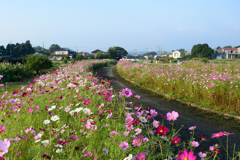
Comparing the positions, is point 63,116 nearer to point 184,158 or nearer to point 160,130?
point 160,130

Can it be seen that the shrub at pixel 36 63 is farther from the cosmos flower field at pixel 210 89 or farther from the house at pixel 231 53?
the house at pixel 231 53

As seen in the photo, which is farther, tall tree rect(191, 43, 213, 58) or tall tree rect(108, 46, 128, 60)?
tall tree rect(108, 46, 128, 60)

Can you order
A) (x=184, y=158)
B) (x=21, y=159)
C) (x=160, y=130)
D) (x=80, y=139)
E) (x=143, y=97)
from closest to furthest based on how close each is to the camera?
(x=184, y=158)
(x=160, y=130)
(x=21, y=159)
(x=80, y=139)
(x=143, y=97)

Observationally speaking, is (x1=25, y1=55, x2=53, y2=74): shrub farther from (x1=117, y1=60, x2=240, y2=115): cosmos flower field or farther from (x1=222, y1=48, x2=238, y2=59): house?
(x1=222, y1=48, x2=238, y2=59): house

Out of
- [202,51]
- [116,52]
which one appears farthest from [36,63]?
[116,52]

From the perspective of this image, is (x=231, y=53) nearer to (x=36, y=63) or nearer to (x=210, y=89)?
(x=36, y=63)

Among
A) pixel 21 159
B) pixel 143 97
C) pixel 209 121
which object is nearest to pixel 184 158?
pixel 21 159

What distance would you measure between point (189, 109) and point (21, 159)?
5.71 m

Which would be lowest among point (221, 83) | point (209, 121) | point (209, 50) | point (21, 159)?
point (209, 121)

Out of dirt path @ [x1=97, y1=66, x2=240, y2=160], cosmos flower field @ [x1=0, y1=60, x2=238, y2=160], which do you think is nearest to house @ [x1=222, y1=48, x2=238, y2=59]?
dirt path @ [x1=97, y1=66, x2=240, y2=160]

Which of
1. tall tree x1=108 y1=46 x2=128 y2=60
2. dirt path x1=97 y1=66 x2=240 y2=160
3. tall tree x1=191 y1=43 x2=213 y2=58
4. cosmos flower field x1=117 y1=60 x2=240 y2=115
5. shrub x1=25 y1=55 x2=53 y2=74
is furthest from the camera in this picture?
tall tree x1=108 y1=46 x2=128 y2=60

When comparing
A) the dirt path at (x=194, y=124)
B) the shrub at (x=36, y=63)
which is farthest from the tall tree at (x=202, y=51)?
the dirt path at (x=194, y=124)

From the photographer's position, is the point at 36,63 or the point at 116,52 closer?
the point at 36,63

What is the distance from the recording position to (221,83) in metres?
6.89
